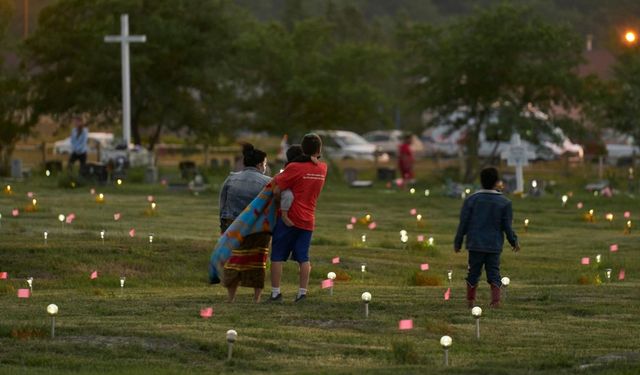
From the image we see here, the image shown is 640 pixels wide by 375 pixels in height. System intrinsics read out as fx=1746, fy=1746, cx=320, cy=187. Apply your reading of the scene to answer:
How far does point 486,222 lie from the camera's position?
1702cm

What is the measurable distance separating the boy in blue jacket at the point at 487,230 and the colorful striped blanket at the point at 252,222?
1857mm

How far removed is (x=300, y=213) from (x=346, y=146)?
54721mm

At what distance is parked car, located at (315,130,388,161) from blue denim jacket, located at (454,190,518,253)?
42.8m

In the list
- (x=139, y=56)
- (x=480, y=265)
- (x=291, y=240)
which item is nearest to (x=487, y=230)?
(x=480, y=265)

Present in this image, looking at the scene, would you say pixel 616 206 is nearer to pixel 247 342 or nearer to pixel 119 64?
pixel 119 64

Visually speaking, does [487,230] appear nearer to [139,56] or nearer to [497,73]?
[497,73]

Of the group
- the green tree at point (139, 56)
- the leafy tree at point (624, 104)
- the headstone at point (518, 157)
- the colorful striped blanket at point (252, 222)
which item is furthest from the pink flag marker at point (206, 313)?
the green tree at point (139, 56)

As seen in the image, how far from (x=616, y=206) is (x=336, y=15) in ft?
235

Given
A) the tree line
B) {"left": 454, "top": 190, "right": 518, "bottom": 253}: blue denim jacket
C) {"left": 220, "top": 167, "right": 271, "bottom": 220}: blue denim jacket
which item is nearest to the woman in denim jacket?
{"left": 220, "top": 167, "right": 271, "bottom": 220}: blue denim jacket

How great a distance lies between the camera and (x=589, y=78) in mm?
49812

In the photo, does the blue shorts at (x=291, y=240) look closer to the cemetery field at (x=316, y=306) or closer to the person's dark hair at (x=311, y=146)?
the cemetery field at (x=316, y=306)

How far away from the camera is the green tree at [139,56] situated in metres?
53.2

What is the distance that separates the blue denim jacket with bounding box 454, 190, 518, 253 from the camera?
55.8ft

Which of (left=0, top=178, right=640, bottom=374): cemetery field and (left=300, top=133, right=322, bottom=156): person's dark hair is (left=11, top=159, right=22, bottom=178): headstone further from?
(left=300, top=133, right=322, bottom=156): person's dark hair
